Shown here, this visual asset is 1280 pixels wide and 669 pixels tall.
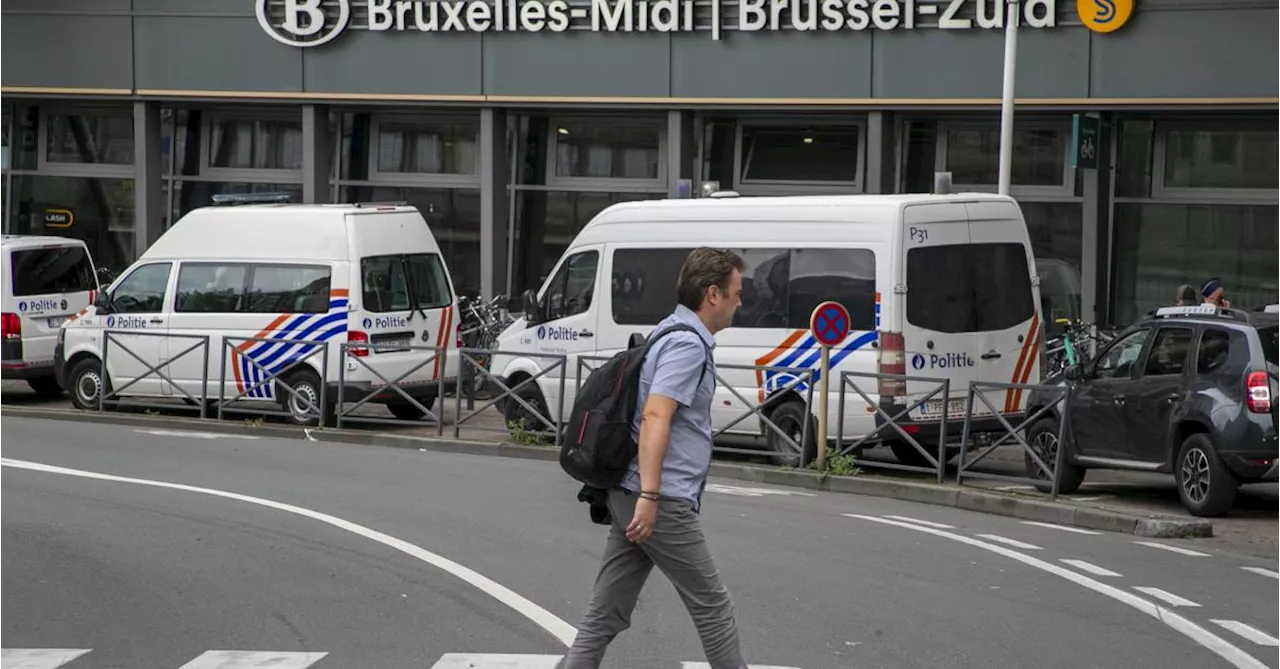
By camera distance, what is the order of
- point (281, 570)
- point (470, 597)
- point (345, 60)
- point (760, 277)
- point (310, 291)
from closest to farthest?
point (470, 597) < point (281, 570) < point (760, 277) < point (310, 291) < point (345, 60)

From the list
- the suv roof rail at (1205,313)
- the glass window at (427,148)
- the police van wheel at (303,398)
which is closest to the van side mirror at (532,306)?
the police van wheel at (303,398)

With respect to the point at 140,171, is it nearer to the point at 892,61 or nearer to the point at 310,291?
the point at 310,291

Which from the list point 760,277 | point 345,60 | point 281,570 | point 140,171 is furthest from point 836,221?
point 140,171

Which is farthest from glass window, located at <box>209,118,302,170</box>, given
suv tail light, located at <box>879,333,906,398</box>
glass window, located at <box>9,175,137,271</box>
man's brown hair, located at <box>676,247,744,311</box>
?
man's brown hair, located at <box>676,247,744,311</box>

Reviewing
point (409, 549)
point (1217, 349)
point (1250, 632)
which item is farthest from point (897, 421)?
point (1250, 632)

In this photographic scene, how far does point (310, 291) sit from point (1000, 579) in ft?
34.8

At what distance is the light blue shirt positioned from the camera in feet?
20.5

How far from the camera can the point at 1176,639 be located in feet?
28.1

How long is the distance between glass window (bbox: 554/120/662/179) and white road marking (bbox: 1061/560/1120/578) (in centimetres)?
1486

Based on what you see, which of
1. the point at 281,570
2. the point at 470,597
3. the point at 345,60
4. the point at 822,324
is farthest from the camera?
the point at 345,60

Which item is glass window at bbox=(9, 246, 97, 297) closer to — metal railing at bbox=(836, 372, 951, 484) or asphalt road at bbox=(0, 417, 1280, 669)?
asphalt road at bbox=(0, 417, 1280, 669)

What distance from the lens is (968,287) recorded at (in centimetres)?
1585

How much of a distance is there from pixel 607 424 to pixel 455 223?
20.3m

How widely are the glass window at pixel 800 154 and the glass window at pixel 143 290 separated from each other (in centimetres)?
840
